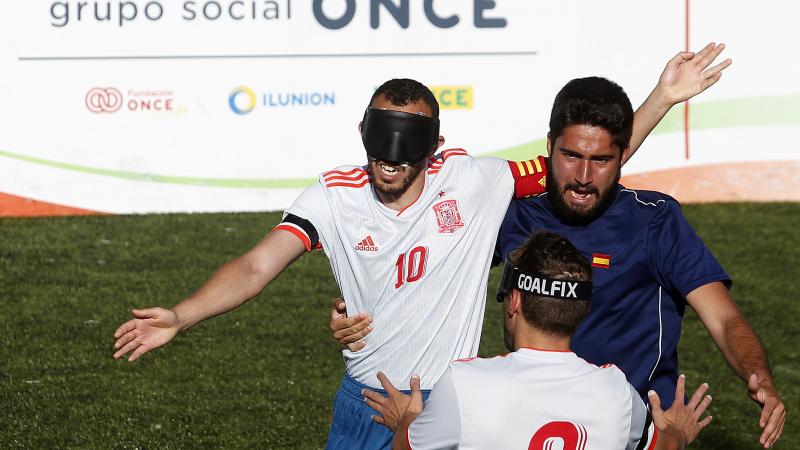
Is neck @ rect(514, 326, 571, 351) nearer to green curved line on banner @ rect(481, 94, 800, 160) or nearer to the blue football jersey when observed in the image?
the blue football jersey

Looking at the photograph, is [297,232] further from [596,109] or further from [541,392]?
[541,392]

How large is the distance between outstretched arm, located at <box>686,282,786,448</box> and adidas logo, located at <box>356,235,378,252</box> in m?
1.19

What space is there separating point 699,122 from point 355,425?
9.00 m

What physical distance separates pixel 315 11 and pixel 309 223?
848 cm

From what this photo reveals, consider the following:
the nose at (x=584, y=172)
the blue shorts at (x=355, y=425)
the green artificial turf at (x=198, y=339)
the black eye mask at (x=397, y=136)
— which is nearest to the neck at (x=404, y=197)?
the black eye mask at (x=397, y=136)

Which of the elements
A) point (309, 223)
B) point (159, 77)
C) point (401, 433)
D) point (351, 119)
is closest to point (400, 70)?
point (351, 119)

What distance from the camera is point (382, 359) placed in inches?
191

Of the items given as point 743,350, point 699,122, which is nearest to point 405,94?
point 743,350

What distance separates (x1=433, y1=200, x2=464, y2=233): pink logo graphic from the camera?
190 inches

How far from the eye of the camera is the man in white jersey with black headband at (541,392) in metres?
3.65

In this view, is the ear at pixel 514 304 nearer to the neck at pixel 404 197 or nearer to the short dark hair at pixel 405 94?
the neck at pixel 404 197

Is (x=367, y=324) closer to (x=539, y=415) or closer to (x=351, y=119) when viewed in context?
(x=539, y=415)

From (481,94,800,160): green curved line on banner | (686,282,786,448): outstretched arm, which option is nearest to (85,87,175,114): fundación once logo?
(481,94,800,160): green curved line on banner

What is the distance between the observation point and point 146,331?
4.43 m
